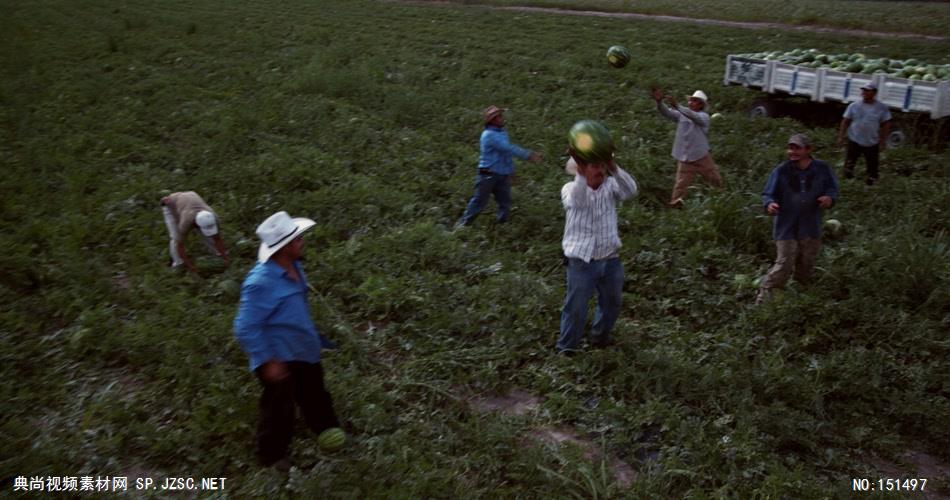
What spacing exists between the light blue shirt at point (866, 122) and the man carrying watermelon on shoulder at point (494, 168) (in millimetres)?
4501

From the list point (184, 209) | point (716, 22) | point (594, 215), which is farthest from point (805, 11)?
point (184, 209)

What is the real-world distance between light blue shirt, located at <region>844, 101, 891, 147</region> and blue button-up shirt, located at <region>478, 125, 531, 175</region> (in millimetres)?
4568

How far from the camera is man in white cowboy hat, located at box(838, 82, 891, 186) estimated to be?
9.90m

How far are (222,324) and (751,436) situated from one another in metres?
4.52

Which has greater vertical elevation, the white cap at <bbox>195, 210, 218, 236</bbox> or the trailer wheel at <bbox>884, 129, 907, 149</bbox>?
the white cap at <bbox>195, 210, 218, 236</bbox>

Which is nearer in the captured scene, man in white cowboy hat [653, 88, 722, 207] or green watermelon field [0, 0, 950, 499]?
green watermelon field [0, 0, 950, 499]

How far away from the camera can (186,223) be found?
25.8ft

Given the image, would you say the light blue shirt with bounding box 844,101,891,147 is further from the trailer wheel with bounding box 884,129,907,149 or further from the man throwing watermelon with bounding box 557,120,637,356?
the man throwing watermelon with bounding box 557,120,637,356

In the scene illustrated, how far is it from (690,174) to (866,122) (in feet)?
7.94

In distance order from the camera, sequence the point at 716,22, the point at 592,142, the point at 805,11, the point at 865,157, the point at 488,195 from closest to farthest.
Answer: the point at 592,142 < the point at 488,195 < the point at 865,157 < the point at 716,22 < the point at 805,11

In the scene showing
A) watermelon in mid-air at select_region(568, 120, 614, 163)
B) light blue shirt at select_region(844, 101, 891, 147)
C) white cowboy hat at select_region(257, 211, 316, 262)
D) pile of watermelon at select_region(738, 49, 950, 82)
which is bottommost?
light blue shirt at select_region(844, 101, 891, 147)

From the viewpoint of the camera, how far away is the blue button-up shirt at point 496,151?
28.9 ft

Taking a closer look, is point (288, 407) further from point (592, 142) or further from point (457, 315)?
point (592, 142)

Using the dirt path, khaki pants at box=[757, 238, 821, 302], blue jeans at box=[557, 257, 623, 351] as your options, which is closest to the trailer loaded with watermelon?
khaki pants at box=[757, 238, 821, 302]
